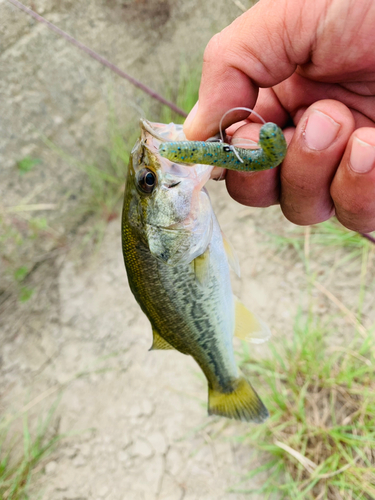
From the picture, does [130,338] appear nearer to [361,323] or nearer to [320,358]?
[320,358]

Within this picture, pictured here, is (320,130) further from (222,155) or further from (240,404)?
(240,404)

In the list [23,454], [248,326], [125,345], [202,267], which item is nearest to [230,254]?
[202,267]

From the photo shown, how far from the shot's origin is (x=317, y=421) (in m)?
2.24

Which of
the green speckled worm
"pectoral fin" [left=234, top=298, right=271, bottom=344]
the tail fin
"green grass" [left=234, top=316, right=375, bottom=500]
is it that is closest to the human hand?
the green speckled worm

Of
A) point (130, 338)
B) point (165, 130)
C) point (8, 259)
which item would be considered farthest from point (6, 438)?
point (165, 130)

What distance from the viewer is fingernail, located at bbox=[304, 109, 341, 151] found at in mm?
1285

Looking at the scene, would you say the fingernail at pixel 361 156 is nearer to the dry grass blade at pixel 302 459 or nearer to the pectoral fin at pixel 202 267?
the pectoral fin at pixel 202 267

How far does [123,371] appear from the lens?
9.86 feet

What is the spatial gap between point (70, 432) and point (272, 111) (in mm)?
2672

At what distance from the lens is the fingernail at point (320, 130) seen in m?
1.29

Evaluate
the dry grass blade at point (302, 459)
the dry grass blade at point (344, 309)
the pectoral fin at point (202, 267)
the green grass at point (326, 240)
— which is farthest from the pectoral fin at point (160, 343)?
the green grass at point (326, 240)

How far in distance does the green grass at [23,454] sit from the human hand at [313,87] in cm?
247

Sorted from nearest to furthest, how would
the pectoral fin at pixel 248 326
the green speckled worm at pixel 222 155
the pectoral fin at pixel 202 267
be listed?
the green speckled worm at pixel 222 155 → the pectoral fin at pixel 202 267 → the pectoral fin at pixel 248 326

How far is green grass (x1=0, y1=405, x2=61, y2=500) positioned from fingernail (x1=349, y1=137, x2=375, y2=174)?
2707 millimetres
